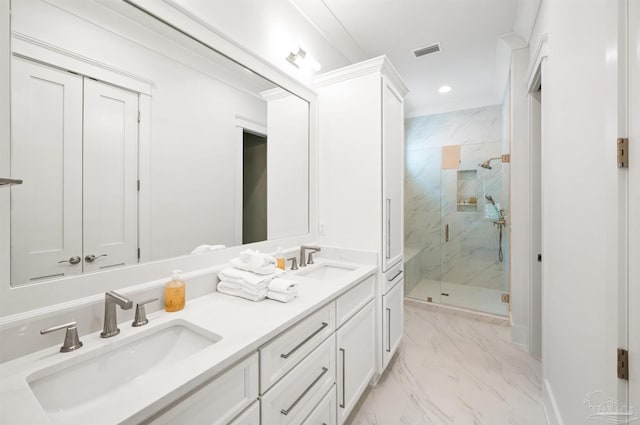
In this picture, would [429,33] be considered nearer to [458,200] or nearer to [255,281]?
[458,200]

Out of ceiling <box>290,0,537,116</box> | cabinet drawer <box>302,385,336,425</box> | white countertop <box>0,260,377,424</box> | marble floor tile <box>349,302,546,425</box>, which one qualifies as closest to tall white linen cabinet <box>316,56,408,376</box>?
marble floor tile <box>349,302,546,425</box>

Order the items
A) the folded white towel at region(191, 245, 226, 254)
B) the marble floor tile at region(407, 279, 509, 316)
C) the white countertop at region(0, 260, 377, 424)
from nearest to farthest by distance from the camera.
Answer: the white countertop at region(0, 260, 377, 424) → the folded white towel at region(191, 245, 226, 254) → the marble floor tile at region(407, 279, 509, 316)

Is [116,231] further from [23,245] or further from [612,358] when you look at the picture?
[612,358]

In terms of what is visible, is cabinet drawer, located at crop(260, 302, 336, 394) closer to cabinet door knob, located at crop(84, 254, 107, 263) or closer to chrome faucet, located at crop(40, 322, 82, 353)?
chrome faucet, located at crop(40, 322, 82, 353)

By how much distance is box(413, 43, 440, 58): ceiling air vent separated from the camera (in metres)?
2.49

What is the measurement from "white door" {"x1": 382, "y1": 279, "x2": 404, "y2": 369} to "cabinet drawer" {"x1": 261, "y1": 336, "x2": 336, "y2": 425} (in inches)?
27.2

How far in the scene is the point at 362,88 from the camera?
1.88 meters

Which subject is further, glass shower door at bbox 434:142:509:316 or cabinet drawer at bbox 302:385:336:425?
glass shower door at bbox 434:142:509:316

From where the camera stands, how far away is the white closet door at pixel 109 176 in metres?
0.97

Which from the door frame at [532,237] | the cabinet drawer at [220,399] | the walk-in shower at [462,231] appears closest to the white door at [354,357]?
the cabinet drawer at [220,399]

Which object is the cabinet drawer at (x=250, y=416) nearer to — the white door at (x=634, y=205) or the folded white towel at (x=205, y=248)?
the folded white towel at (x=205, y=248)

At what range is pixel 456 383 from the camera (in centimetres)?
196

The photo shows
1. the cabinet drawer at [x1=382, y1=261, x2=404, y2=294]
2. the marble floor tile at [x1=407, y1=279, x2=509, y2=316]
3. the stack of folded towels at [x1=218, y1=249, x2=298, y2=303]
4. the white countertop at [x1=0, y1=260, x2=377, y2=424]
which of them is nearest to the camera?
the white countertop at [x1=0, y1=260, x2=377, y2=424]

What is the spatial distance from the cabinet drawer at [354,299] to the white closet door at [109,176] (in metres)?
0.98
